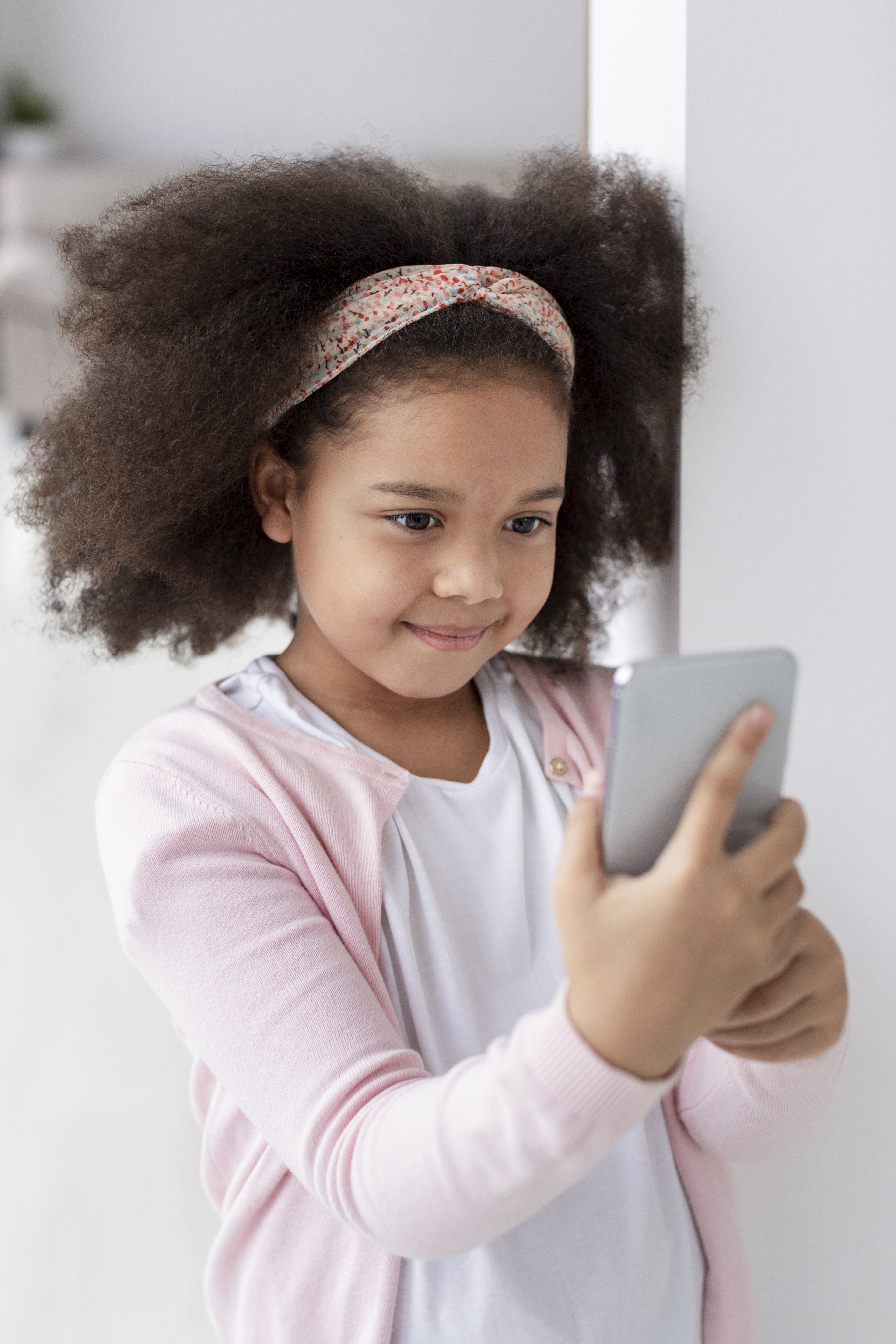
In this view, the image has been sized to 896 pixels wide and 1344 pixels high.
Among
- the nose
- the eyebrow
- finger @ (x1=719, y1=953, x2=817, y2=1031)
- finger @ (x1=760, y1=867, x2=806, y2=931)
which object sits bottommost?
finger @ (x1=719, y1=953, x2=817, y2=1031)

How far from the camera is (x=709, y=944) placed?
0.46 metres

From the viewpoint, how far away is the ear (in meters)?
0.80

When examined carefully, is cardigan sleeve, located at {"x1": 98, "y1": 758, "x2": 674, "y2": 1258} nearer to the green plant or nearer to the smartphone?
the smartphone

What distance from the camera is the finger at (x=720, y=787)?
45 centimetres

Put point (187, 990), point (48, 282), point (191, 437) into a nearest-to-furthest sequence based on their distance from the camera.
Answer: point (187, 990) → point (191, 437) → point (48, 282)

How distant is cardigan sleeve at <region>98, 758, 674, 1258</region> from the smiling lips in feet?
0.48

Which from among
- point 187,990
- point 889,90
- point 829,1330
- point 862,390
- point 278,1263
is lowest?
point 829,1330

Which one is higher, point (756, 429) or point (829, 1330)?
point (756, 429)

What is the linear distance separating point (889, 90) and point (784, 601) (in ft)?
1.14

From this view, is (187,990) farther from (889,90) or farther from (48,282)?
(48,282)

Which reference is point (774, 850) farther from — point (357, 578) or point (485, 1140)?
point (357, 578)

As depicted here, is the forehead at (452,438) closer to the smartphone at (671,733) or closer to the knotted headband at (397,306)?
the knotted headband at (397,306)

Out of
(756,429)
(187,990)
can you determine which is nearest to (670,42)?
(756,429)

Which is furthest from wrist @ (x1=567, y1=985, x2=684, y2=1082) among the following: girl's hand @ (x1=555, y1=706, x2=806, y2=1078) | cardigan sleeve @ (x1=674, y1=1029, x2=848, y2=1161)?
cardigan sleeve @ (x1=674, y1=1029, x2=848, y2=1161)
